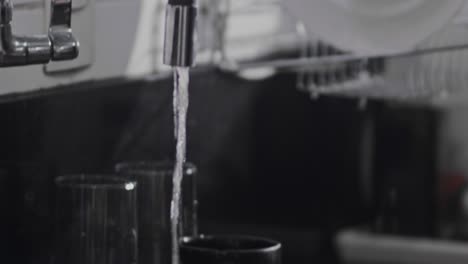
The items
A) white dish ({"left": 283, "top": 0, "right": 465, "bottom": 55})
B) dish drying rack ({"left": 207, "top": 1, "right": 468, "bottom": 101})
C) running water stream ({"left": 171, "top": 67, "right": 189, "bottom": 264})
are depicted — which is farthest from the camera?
dish drying rack ({"left": 207, "top": 1, "right": 468, "bottom": 101})

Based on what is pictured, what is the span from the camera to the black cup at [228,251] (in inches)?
38.0

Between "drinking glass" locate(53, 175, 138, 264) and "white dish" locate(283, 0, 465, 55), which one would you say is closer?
"drinking glass" locate(53, 175, 138, 264)

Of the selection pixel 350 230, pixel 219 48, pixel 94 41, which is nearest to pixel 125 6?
pixel 94 41

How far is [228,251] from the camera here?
0.96m

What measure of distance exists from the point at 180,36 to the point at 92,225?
18 centimetres

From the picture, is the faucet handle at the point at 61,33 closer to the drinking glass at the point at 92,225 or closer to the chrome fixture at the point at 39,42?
the chrome fixture at the point at 39,42

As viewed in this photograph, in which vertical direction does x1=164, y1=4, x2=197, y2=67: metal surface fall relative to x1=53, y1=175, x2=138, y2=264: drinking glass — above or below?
above

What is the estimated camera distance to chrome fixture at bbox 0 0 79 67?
0.95 metres

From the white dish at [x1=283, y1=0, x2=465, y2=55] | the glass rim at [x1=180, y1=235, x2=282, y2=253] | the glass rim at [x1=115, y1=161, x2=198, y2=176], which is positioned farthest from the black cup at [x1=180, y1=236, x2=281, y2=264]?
the white dish at [x1=283, y1=0, x2=465, y2=55]

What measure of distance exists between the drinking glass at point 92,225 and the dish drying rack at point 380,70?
427 millimetres

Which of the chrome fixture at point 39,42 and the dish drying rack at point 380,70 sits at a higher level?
the chrome fixture at point 39,42

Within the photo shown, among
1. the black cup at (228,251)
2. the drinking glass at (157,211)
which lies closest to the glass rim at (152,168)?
the drinking glass at (157,211)

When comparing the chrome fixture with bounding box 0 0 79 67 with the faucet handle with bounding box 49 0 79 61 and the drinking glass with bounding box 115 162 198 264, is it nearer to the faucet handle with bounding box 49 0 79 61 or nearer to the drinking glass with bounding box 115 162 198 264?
the faucet handle with bounding box 49 0 79 61

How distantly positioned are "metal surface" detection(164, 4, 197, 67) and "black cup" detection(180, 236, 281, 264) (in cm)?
16
